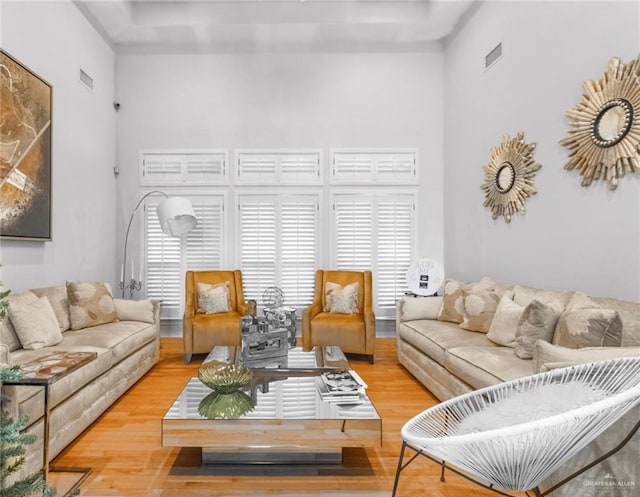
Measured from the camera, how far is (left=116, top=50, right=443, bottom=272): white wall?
5.29m

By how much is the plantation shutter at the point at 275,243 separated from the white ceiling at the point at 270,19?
2.07 metres

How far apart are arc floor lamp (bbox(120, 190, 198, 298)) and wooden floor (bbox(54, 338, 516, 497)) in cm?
224

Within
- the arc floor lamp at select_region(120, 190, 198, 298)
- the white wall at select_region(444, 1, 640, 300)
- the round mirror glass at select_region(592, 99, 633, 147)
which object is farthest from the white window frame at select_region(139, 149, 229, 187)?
the round mirror glass at select_region(592, 99, 633, 147)

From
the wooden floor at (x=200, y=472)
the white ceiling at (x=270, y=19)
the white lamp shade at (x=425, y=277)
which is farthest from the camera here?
the white lamp shade at (x=425, y=277)

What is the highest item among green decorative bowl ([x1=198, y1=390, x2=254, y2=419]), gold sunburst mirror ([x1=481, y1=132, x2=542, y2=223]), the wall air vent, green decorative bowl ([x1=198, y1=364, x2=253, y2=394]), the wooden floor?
the wall air vent

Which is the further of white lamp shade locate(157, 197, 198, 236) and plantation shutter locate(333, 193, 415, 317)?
plantation shutter locate(333, 193, 415, 317)

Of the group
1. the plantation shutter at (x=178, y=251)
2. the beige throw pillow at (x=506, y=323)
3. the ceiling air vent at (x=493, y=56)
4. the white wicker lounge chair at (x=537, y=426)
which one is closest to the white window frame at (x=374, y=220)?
the plantation shutter at (x=178, y=251)

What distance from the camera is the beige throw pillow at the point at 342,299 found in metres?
4.50

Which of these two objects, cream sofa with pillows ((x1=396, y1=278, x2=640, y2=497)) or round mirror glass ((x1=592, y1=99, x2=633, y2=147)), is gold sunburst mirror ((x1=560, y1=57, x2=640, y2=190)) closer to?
round mirror glass ((x1=592, y1=99, x2=633, y2=147))

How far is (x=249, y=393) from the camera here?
8.11 ft

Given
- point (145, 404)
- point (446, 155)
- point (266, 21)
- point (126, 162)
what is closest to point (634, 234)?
point (446, 155)

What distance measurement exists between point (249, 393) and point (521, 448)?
1.65 m

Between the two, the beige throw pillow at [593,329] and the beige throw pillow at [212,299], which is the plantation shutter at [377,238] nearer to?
the beige throw pillow at [212,299]

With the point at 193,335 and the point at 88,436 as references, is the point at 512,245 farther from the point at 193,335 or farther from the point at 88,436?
the point at 88,436
